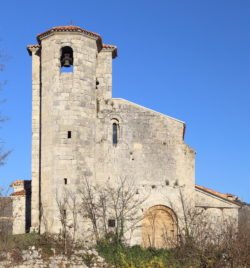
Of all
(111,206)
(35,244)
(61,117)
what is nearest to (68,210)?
(111,206)

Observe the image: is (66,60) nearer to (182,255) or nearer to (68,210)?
(68,210)

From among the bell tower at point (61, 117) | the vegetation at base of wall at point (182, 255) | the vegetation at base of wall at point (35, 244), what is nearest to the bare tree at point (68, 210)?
the bell tower at point (61, 117)

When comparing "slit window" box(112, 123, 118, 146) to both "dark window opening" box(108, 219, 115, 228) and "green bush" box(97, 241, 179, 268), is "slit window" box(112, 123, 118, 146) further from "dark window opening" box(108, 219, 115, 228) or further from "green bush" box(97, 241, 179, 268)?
"green bush" box(97, 241, 179, 268)

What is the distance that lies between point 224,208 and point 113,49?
11242 mm

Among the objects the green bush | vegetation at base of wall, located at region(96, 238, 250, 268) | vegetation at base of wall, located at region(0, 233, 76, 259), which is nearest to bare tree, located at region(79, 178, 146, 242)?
the green bush

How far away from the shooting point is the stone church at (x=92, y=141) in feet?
106

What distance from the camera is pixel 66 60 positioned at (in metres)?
33.5

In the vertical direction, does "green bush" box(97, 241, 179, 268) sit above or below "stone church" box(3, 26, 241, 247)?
below

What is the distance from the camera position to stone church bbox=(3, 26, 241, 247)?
3234 cm

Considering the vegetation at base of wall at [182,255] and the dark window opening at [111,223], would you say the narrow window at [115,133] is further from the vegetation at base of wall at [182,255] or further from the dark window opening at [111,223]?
the vegetation at base of wall at [182,255]

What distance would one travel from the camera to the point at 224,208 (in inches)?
1399

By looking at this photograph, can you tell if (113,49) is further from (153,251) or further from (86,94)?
(153,251)

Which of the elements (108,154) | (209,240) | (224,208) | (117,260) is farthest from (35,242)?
(224,208)

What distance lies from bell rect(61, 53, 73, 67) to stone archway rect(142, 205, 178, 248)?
9.12 meters
